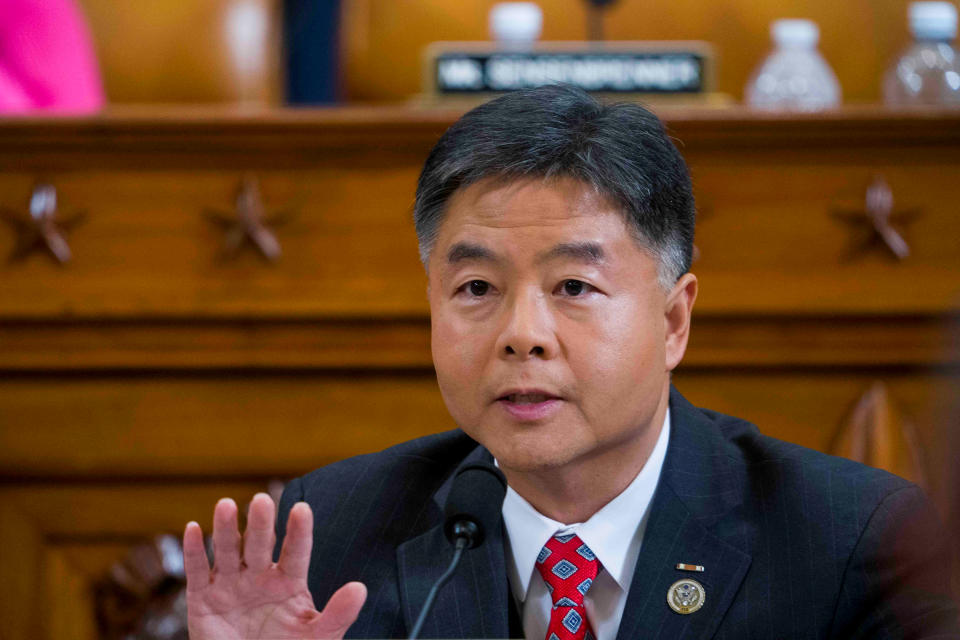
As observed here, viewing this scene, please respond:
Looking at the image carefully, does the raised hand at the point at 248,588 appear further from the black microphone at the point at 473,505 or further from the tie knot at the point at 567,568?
the tie knot at the point at 567,568

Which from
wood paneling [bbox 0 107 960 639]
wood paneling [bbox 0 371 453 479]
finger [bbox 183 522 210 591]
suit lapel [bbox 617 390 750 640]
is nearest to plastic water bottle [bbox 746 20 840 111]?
wood paneling [bbox 0 107 960 639]

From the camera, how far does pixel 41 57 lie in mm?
2811

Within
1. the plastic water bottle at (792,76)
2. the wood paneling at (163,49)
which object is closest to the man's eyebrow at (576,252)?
the plastic water bottle at (792,76)

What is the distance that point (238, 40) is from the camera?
11.3ft

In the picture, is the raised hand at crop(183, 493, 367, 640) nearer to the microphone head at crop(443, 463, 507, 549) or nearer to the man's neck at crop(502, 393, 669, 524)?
the microphone head at crop(443, 463, 507, 549)

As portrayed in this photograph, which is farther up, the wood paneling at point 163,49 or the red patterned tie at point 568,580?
the wood paneling at point 163,49

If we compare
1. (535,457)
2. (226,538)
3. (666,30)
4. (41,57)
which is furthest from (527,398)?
(666,30)

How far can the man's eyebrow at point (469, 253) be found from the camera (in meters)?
1.47

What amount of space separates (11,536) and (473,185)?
1421mm

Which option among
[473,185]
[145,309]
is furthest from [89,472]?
[473,185]

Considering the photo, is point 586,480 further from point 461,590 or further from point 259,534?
point 259,534

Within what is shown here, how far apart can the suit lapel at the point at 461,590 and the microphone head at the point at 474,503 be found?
0.30ft

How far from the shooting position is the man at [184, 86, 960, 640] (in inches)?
56.5

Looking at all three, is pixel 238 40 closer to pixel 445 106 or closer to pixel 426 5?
pixel 426 5
